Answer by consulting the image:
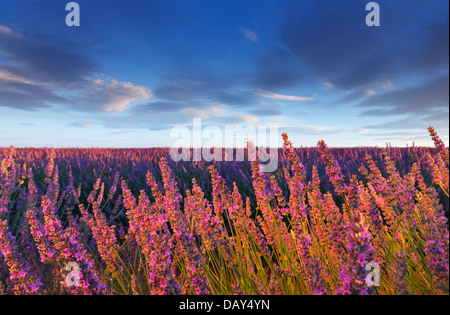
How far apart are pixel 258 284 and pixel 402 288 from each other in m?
0.60

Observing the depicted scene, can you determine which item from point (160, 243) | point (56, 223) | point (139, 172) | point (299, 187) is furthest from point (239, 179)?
point (160, 243)

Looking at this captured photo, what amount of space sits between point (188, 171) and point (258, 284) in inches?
174

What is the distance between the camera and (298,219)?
5.50 feet

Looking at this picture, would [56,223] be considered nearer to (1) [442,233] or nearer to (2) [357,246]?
(2) [357,246]

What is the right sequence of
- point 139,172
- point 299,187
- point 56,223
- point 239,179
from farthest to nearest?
point 139,172
point 239,179
point 299,187
point 56,223

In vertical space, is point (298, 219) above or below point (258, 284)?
above

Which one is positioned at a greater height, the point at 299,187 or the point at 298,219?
the point at 299,187

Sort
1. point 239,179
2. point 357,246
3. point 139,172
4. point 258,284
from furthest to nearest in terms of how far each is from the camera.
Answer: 1. point 139,172
2. point 239,179
3. point 258,284
4. point 357,246

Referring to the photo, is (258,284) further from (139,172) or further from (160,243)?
(139,172)

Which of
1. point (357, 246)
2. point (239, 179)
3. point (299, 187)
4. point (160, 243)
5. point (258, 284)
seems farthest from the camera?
point (239, 179)

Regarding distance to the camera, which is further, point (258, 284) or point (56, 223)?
point (56, 223)
